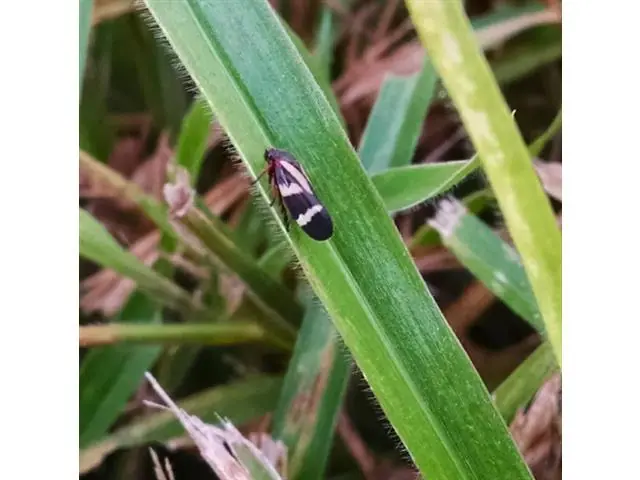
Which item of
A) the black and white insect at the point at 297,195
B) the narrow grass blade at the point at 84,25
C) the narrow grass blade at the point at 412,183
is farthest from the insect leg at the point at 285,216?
the narrow grass blade at the point at 84,25

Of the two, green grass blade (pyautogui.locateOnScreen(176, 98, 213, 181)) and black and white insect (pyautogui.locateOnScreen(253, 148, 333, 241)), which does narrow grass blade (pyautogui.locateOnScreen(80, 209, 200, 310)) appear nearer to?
green grass blade (pyautogui.locateOnScreen(176, 98, 213, 181))

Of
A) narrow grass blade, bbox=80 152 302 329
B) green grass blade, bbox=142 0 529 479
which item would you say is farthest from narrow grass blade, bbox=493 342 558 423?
narrow grass blade, bbox=80 152 302 329

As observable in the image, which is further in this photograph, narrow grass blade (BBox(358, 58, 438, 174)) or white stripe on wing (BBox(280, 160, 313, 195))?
narrow grass blade (BBox(358, 58, 438, 174))

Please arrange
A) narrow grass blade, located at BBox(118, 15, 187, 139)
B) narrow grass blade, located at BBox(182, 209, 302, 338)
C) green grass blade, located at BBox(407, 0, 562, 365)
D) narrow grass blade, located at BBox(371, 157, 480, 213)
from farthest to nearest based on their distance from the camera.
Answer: narrow grass blade, located at BBox(118, 15, 187, 139) < narrow grass blade, located at BBox(182, 209, 302, 338) < narrow grass blade, located at BBox(371, 157, 480, 213) < green grass blade, located at BBox(407, 0, 562, 365)

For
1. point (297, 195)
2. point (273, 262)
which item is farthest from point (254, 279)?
point (297, 195)

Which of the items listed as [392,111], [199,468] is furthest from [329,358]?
[392,111]

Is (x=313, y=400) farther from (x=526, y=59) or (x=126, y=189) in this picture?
(x=526, y=59)
